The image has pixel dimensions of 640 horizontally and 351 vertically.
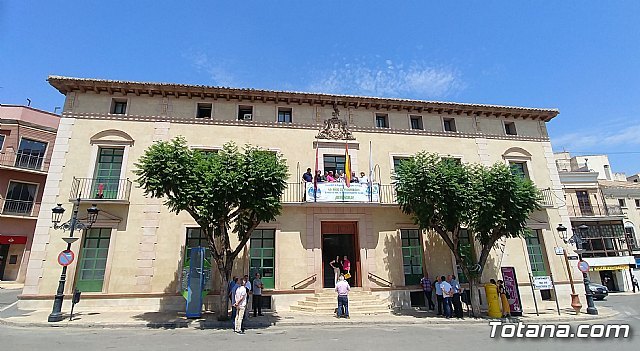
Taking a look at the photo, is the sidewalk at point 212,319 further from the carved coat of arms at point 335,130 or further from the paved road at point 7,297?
the carved coat of arms at point 335,130

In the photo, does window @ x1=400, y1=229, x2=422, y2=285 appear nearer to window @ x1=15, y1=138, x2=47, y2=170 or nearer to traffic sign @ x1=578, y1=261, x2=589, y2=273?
traffic sign @ x1=578, y1=261, x2=589, y2=273

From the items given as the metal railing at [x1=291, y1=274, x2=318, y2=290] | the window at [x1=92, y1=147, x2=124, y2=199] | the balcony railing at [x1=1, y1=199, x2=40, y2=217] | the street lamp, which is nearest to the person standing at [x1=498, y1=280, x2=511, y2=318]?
the street lamp

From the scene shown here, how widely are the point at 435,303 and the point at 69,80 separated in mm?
18877

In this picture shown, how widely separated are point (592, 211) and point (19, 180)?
4460cm

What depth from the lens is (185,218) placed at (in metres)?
14.2

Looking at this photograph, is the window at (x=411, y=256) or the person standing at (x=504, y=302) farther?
the window at (x=411, y=256)

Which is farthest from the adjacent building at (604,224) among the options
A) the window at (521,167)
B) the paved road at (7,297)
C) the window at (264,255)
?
the paved road at (7,297)

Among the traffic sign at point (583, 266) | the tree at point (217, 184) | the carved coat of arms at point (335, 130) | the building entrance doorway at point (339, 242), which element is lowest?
the traffic sign at point (583, 266)

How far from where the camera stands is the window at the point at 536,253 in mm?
16297

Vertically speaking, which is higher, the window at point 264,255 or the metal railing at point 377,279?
the window at point 264,255

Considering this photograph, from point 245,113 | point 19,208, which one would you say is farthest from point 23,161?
point 245,113

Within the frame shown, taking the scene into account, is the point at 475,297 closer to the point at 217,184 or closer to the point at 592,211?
the point at 217,184

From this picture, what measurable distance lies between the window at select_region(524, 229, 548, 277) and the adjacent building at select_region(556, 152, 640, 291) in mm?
14843

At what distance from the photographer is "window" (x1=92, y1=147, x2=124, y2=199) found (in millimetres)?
14047
